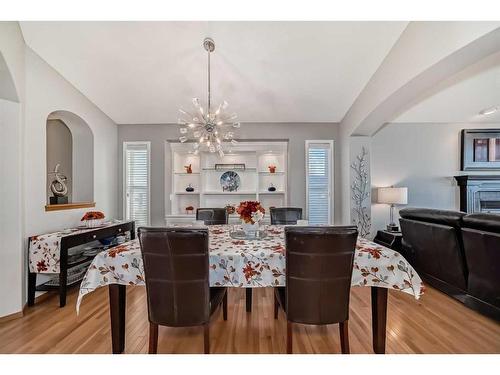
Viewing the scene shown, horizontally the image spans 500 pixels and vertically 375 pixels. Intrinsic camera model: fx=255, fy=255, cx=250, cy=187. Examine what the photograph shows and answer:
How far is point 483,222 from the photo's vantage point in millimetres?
2328

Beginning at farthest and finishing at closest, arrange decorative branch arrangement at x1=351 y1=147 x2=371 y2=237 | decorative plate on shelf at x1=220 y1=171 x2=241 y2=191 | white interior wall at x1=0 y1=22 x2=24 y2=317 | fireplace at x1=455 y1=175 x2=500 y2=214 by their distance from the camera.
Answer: decorative plate on shelf at x1=220 y1=171 x2=241 y2=191 < fireplace at x1=455 y1=175 x2=500 y2=214 < decorative branch arrangement at x1=351 y1=147 x2=371 y2=237 < white interior wall at x1=0 y1=22 x2=24 y2=317

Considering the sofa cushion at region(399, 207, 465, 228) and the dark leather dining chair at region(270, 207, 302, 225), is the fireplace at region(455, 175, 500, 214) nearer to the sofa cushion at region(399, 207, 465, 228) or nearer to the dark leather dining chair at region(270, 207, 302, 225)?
the sofa cushion at region(399, 207, 465, 228)

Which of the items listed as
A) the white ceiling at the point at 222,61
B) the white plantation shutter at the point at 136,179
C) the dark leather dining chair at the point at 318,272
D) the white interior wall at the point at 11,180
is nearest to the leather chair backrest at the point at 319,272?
the dark leather dining chair at the point at 318,272

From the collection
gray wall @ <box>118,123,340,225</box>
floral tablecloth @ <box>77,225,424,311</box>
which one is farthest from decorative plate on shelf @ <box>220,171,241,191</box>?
floral tablecloth @ <box>77,225,424,311</box>

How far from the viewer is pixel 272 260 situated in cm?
181

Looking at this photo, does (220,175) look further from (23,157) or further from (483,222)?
(483,222)

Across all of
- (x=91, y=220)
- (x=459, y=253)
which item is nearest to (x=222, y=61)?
(x=91, y=220)

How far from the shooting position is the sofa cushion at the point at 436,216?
264 centimetres

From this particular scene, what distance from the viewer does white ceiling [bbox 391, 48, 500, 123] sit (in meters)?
3.35

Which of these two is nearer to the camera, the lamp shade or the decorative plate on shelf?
the lamp shade

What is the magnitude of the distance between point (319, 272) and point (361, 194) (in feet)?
10.1

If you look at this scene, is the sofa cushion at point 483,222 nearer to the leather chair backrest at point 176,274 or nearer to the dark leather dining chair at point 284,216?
the dark leather dining chair at point 284,216

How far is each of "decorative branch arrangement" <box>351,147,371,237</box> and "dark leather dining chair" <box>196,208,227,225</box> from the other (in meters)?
2.29

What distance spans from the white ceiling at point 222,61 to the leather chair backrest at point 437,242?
1911 millimetres
